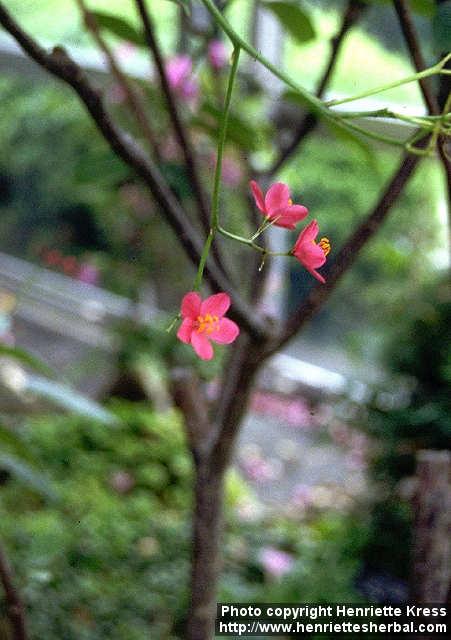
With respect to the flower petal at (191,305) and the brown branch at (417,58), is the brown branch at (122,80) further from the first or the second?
the flower petal at (191,305)

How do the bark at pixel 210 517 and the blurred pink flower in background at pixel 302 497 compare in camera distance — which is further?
the blurred pink flower in background at pixel 302 497

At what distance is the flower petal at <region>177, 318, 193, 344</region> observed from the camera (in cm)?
40

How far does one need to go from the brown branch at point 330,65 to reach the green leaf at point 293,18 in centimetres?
4

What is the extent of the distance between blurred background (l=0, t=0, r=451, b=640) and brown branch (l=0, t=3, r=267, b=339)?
16cm

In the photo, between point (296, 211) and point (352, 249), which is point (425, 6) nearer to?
point (352, 249)

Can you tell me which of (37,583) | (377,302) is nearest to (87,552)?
(37,583)

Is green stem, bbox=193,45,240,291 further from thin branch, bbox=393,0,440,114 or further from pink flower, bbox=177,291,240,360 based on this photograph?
thin branch, bbox=393,0,440,114

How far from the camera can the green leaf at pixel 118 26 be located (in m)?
Answer: 0.91

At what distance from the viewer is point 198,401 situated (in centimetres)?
97

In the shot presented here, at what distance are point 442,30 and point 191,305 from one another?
0.38 m

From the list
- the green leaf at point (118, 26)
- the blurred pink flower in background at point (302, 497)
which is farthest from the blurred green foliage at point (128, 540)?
the green leaf at point (118, 26)

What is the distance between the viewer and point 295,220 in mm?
429

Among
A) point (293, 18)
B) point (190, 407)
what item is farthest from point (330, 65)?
point (190, 407)

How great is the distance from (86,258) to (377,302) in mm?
1070
